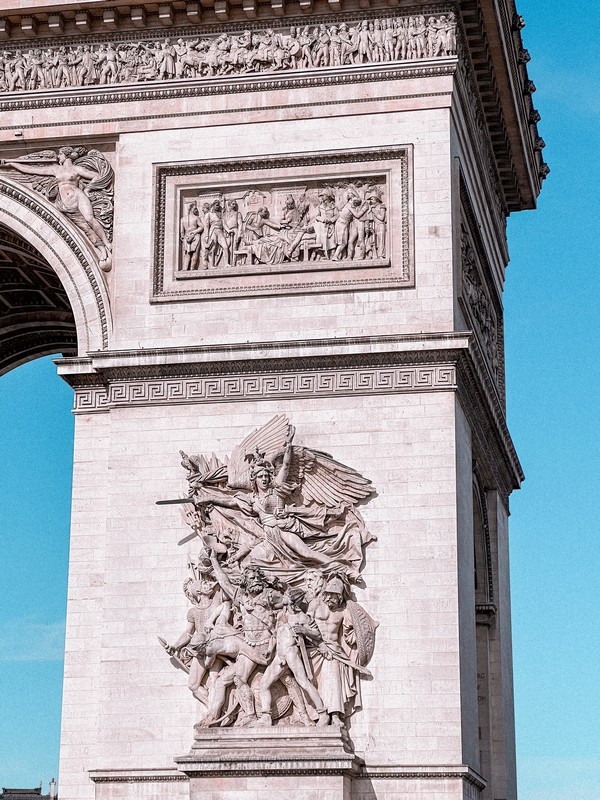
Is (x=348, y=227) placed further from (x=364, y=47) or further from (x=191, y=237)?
(x=364, y=47)

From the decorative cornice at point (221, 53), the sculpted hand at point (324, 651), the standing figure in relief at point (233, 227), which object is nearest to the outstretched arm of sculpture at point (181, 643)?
the sculpted hand at point (324, 651)

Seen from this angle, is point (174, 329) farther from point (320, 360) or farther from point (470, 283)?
point (470, 283)

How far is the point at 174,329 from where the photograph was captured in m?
21.6

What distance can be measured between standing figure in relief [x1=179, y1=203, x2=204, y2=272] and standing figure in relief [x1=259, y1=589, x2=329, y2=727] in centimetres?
530

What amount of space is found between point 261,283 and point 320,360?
1521 millimetres

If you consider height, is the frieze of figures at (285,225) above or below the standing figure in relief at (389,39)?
below

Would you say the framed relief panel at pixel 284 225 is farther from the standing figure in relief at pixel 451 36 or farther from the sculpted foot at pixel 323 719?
the sculpted foot at pixel 323 719

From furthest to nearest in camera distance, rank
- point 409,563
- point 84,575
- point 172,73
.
→ point 172,73, point 84,575, point 409,563

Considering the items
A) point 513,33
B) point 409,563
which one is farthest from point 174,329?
point 513,33

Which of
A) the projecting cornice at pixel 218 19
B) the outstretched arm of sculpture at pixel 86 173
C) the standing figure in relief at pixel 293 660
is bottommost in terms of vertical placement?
the standing figure in relief at pixel 293 660

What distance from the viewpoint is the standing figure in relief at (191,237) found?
22031 millimetres

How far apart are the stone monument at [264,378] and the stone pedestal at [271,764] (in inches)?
1.2

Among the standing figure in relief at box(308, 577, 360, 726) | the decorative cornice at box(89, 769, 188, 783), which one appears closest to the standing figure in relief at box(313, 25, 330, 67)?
the standing figure in relief at box(308, 577, 360, 726)

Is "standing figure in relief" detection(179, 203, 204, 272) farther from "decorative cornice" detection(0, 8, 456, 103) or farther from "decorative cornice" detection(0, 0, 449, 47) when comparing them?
"decorative cornice" detection(0, 0, 449, 47)
